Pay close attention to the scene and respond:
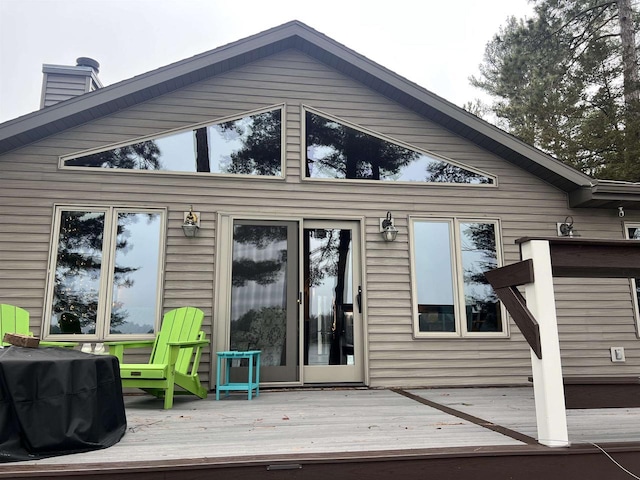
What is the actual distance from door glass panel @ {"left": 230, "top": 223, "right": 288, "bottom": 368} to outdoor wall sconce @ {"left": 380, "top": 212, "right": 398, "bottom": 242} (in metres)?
1.13

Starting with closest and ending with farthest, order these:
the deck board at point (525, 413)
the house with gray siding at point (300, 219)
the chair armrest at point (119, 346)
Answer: the deck board at point (525, 413) < the chair armrest at point (119, 346) < the house with gray siding at point (300, 219)

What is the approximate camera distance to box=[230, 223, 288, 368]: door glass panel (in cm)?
504

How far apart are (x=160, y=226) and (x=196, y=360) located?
1562 mm

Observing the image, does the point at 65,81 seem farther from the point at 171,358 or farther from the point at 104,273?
the point at 171,358

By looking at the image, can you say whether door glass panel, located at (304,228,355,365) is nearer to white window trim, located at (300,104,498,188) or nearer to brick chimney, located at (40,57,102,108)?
white window trim, located at (300,104,498,188)

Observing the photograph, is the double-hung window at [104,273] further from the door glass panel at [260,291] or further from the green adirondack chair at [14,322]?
the door glass panel at [260,291]

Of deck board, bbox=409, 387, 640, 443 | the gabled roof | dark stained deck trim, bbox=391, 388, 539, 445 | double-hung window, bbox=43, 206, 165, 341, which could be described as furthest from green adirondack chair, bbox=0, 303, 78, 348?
deck board, bbox=409, 387, 640, 443

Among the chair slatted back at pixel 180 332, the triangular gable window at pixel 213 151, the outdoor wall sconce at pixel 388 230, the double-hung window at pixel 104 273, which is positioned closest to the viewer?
the chair slatted back at pixel 180 332

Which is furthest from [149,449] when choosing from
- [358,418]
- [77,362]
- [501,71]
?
[501,71]

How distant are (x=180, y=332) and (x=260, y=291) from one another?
1002mm

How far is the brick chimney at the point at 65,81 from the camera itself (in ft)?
21.0

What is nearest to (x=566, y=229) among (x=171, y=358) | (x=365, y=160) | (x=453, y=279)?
(x=453, y=279)

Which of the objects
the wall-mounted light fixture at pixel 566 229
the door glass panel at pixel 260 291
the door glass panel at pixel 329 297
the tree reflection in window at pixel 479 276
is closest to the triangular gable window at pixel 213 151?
the door glass panel at pixel 260 291

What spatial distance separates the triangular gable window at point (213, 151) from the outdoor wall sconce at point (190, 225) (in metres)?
0.54
